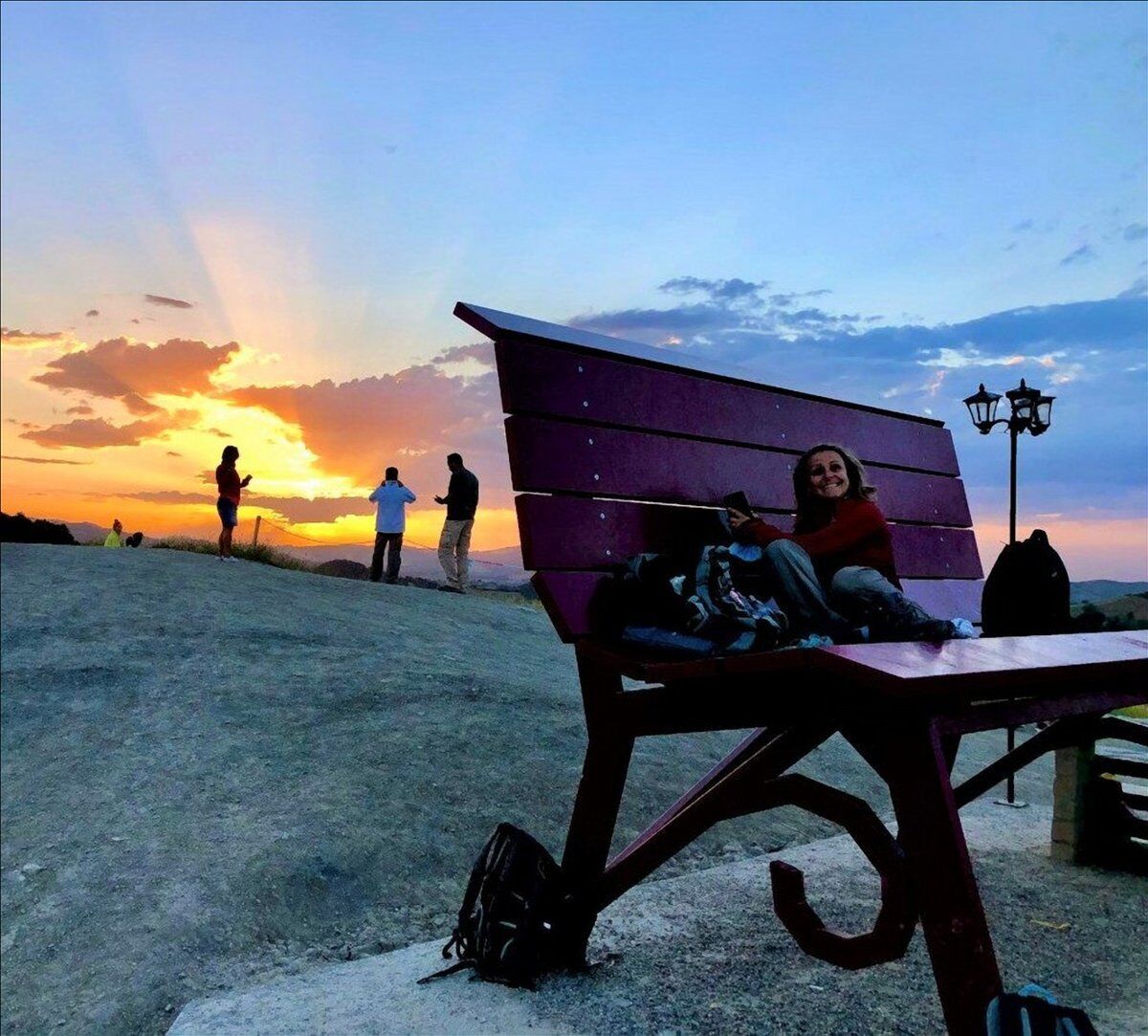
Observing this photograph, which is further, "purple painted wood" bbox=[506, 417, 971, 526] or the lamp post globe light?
the lamp post globe light

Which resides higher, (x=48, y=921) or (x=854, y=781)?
(x=854, y=781)

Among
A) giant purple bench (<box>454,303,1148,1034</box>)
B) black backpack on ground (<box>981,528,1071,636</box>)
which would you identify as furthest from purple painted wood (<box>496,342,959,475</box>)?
black backpack on ground (<box>981,528,1071,636</box>)

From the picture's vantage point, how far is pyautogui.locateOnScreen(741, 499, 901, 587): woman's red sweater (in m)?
3.32

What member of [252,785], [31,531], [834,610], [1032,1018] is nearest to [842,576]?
[834,610]

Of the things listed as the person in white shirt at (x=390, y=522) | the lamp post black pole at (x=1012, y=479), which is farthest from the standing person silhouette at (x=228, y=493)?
the lamp post black pole at (x=1012, y=479)

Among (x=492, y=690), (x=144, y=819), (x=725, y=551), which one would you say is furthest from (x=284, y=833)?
(x=725, y=551)

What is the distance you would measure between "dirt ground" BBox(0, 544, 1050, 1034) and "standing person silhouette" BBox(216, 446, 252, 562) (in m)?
3.51

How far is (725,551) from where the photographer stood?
298 centimetres

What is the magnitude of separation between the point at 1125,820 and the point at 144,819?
438 centimetres

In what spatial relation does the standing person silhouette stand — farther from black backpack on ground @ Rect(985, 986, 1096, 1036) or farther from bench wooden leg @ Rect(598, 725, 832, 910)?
black backpack on ground @ Rect(985, 986, 1096, 1036)

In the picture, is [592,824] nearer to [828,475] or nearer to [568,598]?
[568,598]

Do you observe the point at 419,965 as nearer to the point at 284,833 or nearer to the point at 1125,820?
the point at 284,833

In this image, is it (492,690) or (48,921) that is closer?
(48,921)

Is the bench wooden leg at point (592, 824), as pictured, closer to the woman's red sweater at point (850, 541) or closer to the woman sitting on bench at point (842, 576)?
the woman sitting on bench at point (842, 576)
